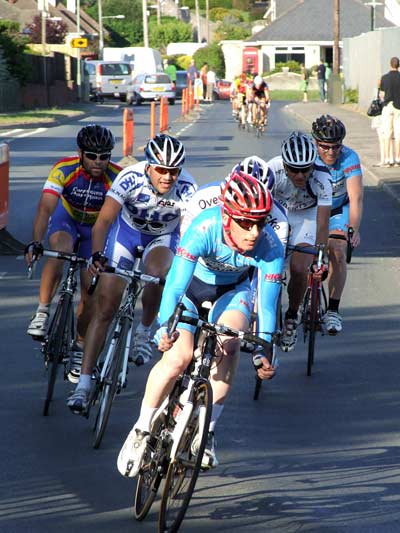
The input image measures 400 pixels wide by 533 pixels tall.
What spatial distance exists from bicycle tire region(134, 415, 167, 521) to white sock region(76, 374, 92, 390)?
158 centimetres

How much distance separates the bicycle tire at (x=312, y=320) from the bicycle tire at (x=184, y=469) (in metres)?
3.70

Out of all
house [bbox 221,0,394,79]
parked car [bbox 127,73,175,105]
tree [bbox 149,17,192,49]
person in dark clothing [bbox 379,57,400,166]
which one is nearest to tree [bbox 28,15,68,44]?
house [bbox 221,0,394,79]

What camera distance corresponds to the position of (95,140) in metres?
8.55

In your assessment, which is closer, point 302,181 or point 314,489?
point 314,489

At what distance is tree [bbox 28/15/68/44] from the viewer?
315ft

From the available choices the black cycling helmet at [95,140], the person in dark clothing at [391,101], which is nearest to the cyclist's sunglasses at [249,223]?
the black cycling helmet at [95,140]

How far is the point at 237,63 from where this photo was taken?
120125 mm

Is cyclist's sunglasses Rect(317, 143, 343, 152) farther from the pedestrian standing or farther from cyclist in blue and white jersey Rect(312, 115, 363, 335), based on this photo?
the pedestrian standing

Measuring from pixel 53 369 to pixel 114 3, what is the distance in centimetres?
14650

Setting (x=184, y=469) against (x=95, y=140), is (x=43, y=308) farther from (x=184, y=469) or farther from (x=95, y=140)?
(x=184, y=469)

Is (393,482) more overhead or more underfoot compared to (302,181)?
more underfoot

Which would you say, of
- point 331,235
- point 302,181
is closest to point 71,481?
point 302,181

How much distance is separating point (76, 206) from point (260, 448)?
2405 mm

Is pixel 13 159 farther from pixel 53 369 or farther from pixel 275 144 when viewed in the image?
pixel 53 369
